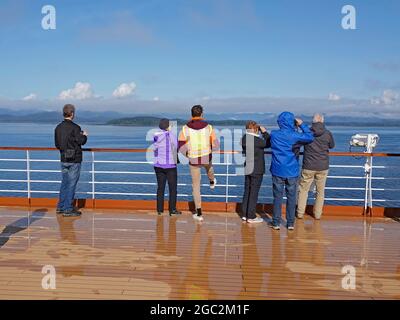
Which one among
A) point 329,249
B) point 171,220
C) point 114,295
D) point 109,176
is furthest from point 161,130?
point 109,176

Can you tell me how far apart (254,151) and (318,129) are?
0.92 m

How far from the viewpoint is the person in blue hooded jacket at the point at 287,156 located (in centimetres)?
544

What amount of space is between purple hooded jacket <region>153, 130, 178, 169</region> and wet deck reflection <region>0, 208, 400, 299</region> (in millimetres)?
814

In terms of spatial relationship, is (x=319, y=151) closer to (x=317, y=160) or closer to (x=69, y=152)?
(x=317, y=160)

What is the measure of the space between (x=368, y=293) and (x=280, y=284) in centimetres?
71

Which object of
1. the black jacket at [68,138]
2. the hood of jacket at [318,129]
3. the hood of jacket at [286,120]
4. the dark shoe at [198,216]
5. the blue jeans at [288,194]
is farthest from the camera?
the dark shoe at [198,216]

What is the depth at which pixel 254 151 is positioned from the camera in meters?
5.77

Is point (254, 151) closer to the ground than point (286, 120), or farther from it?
closer to the ground

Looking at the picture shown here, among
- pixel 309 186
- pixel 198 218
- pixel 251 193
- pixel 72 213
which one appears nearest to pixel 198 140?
pixel 251 193

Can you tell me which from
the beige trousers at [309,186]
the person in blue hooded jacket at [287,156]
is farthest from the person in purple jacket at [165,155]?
the beige trousers at [309,186]

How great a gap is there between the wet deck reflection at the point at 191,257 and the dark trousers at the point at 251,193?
0.21 metres

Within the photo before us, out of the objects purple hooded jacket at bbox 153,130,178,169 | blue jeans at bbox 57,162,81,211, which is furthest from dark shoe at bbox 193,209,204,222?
blue jeans at bbox 57,162,81,211

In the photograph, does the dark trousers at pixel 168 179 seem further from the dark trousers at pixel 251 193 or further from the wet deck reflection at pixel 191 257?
the dark trousers at pixel 251 193
